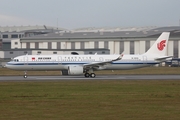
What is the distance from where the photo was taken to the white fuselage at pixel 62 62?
199ft

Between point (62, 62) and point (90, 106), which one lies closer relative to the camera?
point (90, 106)

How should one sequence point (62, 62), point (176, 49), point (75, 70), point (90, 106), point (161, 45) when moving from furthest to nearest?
point (176, 49) < point (161, 45) < point (62, 62) < point (75, 70) < point (90, 106)

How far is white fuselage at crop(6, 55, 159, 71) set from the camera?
2383 inches

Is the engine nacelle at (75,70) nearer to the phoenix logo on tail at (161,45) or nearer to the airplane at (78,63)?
the airplane at (78,63)

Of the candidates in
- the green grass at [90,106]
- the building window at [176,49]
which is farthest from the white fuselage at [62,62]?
the building window at [176,49]

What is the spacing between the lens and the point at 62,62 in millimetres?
60969

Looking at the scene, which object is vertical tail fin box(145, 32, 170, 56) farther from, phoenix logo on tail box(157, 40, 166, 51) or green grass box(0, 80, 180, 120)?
green grass box(0, 80, 180, 120)

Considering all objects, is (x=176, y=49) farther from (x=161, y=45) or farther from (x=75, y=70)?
(x=75, y=70)

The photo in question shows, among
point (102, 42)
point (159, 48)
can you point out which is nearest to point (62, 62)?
point (159, 48)

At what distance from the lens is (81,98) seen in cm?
2962

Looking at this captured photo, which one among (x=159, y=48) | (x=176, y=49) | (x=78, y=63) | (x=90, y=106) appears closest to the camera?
(x=90, y=106)

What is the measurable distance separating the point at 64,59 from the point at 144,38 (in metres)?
59.1

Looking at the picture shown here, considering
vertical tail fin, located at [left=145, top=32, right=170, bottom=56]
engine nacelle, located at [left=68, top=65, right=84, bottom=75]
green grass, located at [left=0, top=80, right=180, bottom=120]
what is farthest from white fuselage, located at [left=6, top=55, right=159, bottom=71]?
green grass, located at [left=0, top=80, right=180, bottom=120]

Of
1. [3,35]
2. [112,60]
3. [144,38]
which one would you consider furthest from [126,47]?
[3,35]
